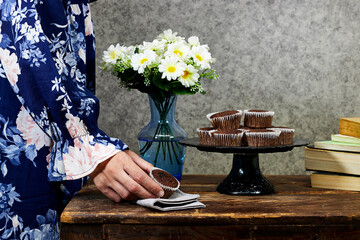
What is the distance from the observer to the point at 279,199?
1129 mm

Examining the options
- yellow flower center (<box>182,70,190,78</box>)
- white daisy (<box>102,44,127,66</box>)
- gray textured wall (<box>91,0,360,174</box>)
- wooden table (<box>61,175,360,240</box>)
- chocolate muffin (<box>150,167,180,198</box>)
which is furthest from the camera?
gray textured wall (<box>91,0,360,174</box>)

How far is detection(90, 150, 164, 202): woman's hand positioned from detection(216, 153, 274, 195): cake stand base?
23 cm

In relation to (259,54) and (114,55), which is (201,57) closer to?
(114,55)

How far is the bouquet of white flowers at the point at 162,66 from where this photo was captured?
1264 millimetres

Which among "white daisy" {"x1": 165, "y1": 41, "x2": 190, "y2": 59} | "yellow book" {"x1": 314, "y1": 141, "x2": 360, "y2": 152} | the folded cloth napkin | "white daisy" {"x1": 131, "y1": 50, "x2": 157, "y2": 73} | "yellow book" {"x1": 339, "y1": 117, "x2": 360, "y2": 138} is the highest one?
"white daisy" {"x1": 165, "y1": 41, "x2": 190, "y2": 59}

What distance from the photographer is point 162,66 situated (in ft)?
4.13

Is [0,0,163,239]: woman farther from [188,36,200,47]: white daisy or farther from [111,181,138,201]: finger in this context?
[188,36,200,47]: white daisy

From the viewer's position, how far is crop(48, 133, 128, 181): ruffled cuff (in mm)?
1006

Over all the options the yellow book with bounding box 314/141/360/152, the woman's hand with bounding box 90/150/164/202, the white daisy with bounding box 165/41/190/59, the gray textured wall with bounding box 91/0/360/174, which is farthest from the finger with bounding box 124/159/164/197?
the gray textured wall with bounding box 91/0/360/174

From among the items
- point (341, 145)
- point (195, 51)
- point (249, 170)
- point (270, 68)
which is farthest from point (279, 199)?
point (270, 68)

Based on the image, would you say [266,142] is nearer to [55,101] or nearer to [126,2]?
[55,101]

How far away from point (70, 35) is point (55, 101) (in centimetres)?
27

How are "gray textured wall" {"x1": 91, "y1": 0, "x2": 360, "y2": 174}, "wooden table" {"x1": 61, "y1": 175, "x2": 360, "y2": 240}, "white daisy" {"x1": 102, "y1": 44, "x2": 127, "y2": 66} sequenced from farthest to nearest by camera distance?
"gray textured wall" {"x1": 91, "y1": 0, "x2": 360, "y2": 174} → "white daisy" {"x1": 102, "y1": 44, "x2": 127, "y2": 66} → "wooden table" {"x1": 61, "y1": 175, "x2": 360, "y2": 240}

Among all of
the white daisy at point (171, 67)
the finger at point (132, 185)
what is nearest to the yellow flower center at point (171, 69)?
the white daisy at point (171, 67)
